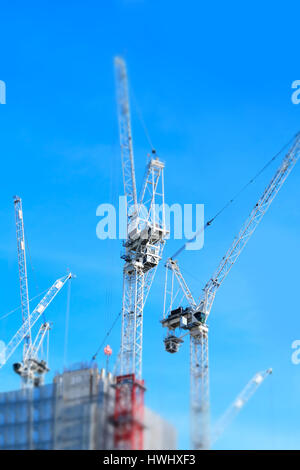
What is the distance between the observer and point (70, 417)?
155500 mm

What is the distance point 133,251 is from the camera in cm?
17988

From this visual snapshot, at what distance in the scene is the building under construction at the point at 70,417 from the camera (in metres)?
150

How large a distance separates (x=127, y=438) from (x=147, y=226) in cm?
4486

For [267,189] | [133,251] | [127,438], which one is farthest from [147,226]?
[127,438]

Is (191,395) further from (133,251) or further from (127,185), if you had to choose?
(127,185)

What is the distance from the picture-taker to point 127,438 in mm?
146500

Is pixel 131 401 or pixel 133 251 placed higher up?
pixel 133 251

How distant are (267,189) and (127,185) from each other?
26.6 metres

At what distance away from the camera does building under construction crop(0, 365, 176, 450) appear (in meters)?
150
